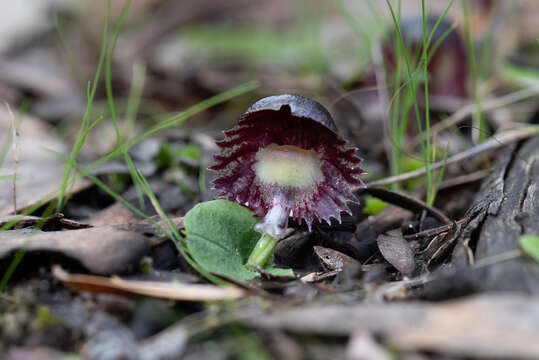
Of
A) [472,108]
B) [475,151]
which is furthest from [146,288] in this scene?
[472,108]

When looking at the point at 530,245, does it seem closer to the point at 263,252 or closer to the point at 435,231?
the point at 435,231

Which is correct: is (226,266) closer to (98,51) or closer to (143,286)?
(143,286)

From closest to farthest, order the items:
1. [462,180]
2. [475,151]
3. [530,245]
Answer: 1. [530,245]
2. [475,151]
3. [462,180]

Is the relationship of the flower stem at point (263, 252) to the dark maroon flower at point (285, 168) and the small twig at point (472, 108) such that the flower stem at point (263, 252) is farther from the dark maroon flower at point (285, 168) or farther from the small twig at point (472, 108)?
the small twig at point (472, 108)

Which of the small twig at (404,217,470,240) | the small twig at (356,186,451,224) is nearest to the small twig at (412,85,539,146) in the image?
the small twig at (356,186,451,224)

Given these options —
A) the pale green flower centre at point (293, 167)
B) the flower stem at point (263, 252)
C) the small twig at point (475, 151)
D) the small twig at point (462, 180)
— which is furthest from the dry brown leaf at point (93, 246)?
the small twig at point (462, 180)
